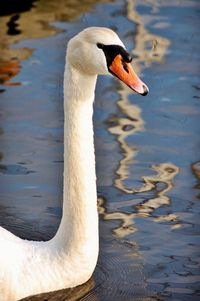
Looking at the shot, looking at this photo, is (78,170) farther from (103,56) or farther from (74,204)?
(103,56)

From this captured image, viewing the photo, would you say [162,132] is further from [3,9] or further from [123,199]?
[3,9]

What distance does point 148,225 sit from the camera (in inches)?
316

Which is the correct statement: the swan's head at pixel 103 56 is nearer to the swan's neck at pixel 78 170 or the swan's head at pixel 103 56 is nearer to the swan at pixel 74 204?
the swan at pixel 74 204

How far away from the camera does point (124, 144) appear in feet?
31.5

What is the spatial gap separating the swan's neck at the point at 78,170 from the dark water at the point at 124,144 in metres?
0.36

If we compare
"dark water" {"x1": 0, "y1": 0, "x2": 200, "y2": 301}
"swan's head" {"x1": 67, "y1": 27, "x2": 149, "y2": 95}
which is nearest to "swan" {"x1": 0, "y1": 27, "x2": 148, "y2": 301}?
"swan's head" {"x1": 67, "y1": 27, "x2": 149, "y2": 95}

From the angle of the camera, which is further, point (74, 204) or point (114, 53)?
point (74, 204)

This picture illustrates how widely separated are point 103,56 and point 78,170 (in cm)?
73

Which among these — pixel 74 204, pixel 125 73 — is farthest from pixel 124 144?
pixel 125 73

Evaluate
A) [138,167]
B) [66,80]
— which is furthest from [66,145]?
[138,167]

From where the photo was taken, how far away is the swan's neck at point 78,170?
652 cm

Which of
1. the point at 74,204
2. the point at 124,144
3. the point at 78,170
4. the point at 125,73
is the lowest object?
the point at 124,144

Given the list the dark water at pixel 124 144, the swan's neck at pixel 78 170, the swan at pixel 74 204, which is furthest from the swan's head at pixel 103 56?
the dark water at pixel 124 144

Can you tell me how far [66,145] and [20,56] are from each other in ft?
17.7
